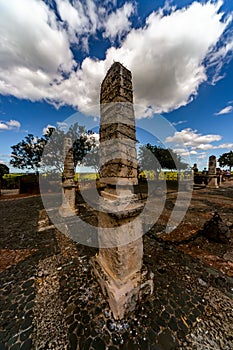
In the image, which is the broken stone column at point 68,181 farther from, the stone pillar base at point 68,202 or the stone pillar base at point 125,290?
the stone pillar base at point 125,290

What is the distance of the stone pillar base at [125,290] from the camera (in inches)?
72.8

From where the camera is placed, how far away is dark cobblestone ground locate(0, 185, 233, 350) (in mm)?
1647

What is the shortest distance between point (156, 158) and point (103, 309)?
25977mm

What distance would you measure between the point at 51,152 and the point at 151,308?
66.3 feet

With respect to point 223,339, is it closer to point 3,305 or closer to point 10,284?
point 3,305

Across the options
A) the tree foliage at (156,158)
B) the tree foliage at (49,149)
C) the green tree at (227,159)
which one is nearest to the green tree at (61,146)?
the tree foliage at (49,149)

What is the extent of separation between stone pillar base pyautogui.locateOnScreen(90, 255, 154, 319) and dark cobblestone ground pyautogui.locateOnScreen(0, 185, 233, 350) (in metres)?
0.12

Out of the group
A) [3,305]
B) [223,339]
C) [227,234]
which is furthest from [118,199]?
[227,234]

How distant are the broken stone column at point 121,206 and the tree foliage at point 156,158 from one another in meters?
22.8

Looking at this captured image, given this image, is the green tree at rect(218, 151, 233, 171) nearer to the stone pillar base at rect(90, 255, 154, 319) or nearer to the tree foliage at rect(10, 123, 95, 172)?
the tree foliage at rect(10, 123, 95, 172)

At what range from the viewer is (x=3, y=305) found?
85.0 inches

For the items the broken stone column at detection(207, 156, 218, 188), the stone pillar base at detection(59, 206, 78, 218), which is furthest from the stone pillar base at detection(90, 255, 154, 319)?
the broken stone column at detection(207, 156, 218, 188)

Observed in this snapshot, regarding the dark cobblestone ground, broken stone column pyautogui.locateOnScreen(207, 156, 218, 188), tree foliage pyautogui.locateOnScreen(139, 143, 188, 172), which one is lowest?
the dark cobblestone ground

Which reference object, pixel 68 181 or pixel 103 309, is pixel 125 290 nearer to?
pixel 103 309
